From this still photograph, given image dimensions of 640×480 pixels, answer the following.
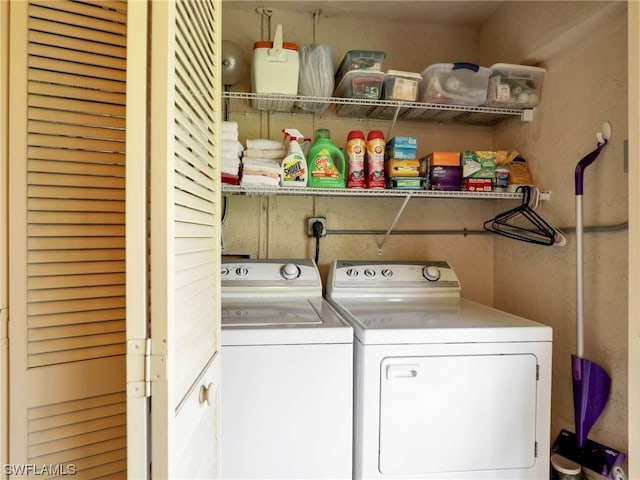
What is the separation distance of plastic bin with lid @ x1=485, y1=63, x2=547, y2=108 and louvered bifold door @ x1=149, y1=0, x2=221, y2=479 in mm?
1363

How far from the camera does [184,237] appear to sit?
820mm

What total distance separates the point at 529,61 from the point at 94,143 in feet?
6.48

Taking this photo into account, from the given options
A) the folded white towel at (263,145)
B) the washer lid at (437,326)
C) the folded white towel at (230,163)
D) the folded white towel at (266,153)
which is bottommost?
the washer lid at (437,326)

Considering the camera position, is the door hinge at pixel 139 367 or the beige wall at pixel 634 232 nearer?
the door hinge at pixel 139 367

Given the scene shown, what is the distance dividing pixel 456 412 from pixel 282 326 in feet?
2.32

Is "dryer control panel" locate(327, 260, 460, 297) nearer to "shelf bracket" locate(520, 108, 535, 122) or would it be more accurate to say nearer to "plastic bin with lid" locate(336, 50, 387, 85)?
"shelf bracket" locate(520, 108, 535, 122)

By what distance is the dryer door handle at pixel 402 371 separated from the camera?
1.31m

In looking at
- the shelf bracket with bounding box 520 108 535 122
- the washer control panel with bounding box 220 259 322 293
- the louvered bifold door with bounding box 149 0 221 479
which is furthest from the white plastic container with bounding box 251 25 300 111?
the shelf bracket with bounding box 520 108 535 122

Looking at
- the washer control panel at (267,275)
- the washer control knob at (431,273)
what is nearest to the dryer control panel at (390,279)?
the washer control knob at (431,273)

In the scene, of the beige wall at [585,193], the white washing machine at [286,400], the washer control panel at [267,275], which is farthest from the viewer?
the washer control panel at [267,275]

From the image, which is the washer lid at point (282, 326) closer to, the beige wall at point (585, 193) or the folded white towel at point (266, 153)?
the folded white towel at point (266, 153)

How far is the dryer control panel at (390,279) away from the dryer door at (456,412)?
62 centimetres

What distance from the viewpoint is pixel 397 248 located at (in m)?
2.20

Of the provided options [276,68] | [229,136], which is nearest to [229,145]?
[229,136]
